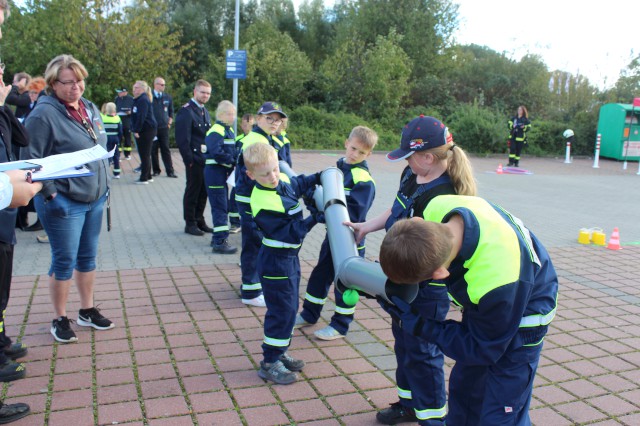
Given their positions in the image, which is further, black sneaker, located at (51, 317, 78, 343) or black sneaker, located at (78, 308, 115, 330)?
black sneaker, located at (78, 308, 115, 330)

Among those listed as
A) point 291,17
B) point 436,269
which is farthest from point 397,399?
point 291,17

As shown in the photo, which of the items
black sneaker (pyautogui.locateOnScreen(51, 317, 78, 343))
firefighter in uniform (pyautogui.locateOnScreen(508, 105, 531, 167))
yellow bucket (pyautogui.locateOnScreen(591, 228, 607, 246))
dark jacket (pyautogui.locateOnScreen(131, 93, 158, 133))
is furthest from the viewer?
firefighter in uniform (pyautogui.locateOnScreen(508, 105, 531, 167))

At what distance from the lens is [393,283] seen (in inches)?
91.7

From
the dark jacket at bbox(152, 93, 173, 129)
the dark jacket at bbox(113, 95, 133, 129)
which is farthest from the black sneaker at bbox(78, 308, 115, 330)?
the dark jacket at bbox(113, 95, 133, 129)

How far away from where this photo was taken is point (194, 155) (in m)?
8.07

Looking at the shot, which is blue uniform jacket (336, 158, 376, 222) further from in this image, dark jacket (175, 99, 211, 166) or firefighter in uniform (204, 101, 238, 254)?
dark jacket (175, 99, 211, 166)

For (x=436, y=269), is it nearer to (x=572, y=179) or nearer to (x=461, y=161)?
(x=461, y=161)

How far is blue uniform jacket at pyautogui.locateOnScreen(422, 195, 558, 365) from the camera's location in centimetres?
218

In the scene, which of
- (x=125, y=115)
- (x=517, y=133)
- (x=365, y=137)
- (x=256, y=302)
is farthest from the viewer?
(x=517, y=133)

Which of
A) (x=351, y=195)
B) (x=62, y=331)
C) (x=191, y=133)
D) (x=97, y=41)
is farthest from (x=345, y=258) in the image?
(x=97, y=41)

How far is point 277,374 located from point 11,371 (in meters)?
1.77

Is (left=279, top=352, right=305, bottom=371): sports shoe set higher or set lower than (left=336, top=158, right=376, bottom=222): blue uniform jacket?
lower

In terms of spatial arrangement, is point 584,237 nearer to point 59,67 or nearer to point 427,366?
point 427,366

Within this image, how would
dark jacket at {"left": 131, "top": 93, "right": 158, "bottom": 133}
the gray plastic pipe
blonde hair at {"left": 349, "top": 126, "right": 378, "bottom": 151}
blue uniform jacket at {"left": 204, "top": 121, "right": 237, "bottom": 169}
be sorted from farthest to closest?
dark jacket at {"left": 131, "top": 93, "right": 158, "bottom": 133}
blue uniform jacket at {"left": 204, "top": 121, "right": 237, "bottom": 169}
blonde hair at {"left": 349, "top": 126, "right": 378, "bottom": 151}
the gray plastic pipe
